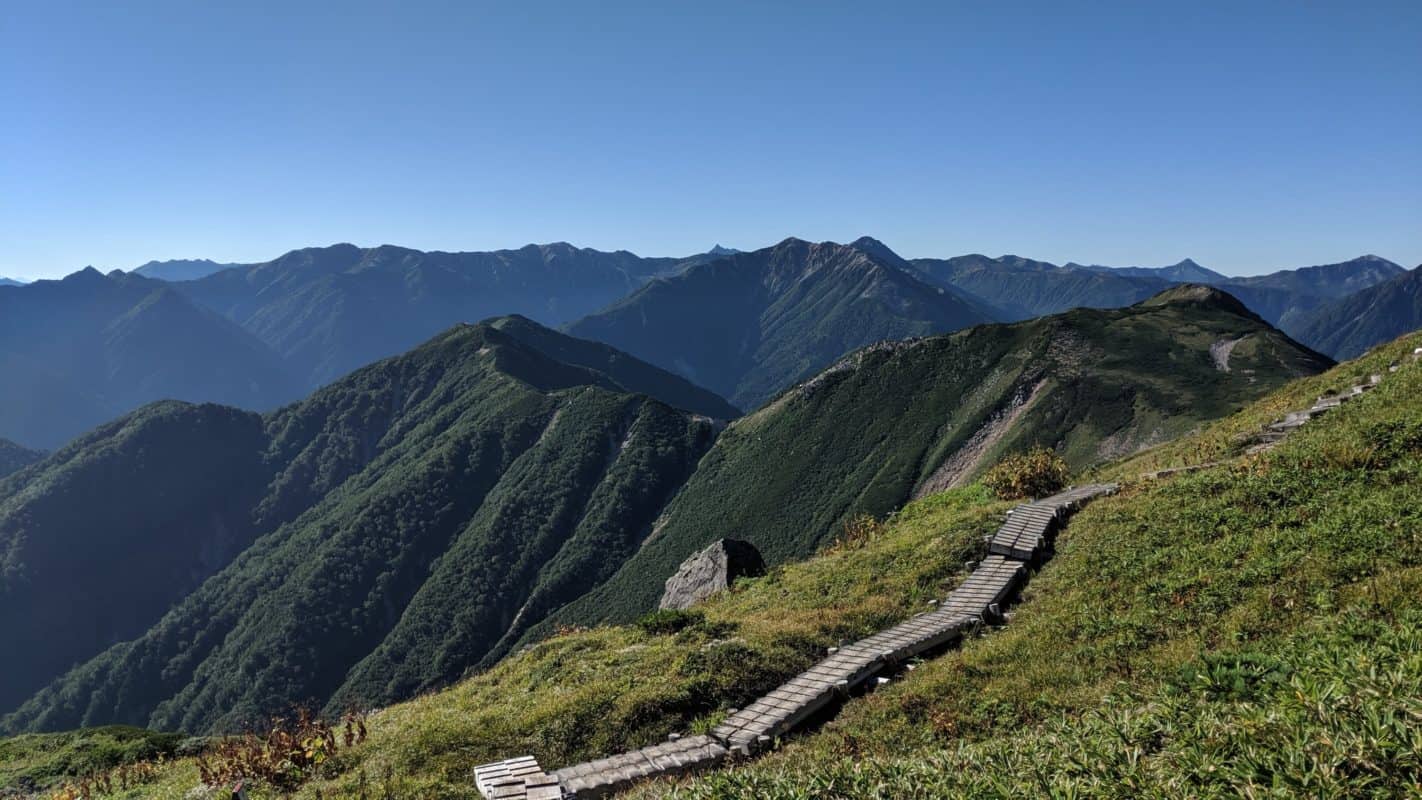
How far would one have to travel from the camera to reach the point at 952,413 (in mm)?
135375

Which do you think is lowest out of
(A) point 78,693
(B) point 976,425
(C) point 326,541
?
(A) point 78,693

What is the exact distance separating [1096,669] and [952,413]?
417 feet

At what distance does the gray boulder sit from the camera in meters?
30.7

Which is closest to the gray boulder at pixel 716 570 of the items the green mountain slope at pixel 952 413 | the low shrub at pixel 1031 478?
the low shrub at pixel 1031 478

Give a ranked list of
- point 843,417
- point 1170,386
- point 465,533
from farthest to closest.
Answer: point 465,533 → point 843,417 → point 1170,386

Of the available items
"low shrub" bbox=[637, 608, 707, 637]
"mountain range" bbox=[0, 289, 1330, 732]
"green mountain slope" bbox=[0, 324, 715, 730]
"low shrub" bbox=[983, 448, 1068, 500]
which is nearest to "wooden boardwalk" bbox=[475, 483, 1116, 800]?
"low shrub" bbox=[637, 608, 707, 637]

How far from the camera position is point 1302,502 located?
58.1 feet

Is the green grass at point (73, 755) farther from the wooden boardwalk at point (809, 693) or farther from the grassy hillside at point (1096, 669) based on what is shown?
the wooden boardwalk at point (809, 693)

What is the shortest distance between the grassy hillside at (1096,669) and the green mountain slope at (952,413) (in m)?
79.6

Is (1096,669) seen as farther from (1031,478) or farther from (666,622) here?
(1031,478)

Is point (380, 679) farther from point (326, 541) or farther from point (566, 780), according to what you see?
point (566, 780)

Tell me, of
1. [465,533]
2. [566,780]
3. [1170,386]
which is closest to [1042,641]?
[566,780]

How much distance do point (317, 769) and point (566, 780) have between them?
19.6 ft

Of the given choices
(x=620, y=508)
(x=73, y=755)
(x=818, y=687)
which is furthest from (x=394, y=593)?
(x=818, y=687)
